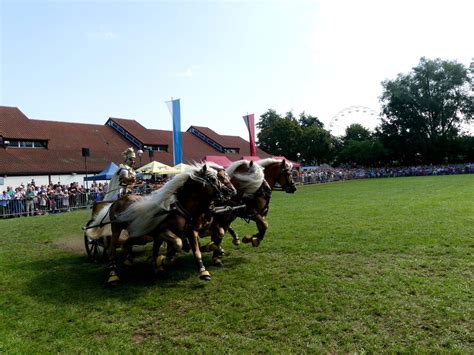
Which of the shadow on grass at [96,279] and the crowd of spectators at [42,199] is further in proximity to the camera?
the crowd of spectators at [42,199]

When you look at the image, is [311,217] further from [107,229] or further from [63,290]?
[63,290]

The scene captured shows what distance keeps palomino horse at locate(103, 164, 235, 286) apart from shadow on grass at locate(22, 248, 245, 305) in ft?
1.09

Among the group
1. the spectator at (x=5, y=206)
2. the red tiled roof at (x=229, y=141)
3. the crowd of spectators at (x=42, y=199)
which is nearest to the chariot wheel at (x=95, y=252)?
the crowd of spectators at (x=42, y=199)

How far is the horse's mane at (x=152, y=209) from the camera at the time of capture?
664cm

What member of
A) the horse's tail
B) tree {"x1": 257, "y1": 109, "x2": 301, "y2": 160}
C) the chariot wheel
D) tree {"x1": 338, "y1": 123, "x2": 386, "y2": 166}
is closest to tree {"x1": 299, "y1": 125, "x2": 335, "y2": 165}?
tree {"x1": 257, "y1": 109, "x2": 301, "y2": 160}

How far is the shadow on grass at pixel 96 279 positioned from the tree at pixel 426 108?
61437mm

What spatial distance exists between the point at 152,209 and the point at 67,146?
1269 inches

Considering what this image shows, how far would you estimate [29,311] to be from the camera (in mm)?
5785

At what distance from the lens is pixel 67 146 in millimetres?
35594

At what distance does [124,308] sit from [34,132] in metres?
33.1

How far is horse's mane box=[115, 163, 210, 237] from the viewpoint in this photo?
664 cm

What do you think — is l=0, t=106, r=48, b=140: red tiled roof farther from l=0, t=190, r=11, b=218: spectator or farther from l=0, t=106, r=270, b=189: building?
l=0, t=190, r=11, b=218: spectator

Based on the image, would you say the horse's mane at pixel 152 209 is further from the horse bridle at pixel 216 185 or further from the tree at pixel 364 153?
the tree at pixel 364 153

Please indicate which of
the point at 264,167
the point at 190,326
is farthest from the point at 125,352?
the point at 264,167
